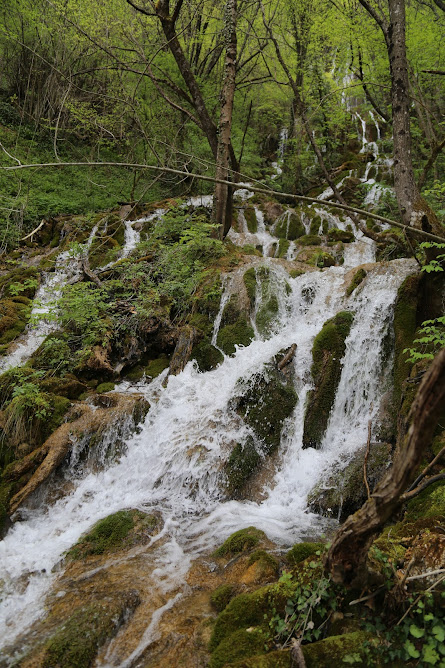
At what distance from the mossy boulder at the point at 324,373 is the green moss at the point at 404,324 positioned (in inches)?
32.0

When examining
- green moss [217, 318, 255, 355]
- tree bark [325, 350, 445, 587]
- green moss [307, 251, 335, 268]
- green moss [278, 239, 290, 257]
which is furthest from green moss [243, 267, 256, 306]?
tree bark [325, 350, 445, 587]

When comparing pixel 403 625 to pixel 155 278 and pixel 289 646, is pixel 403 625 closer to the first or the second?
pixel 289 646

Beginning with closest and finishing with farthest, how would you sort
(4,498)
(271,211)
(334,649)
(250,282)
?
(334,649) → (4,498) → (250,282) → (271,211)

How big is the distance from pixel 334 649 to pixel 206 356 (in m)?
5.60

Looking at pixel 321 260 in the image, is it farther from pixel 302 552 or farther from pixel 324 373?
pixel 302 552

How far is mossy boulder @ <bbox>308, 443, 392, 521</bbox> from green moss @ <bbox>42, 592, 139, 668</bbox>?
96.3 inches

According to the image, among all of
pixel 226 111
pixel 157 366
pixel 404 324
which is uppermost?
pixel 226 111

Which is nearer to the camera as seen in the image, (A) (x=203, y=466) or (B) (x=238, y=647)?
(B) (x=238, y=647)

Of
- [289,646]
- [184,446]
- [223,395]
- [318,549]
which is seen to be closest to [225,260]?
[223,395]

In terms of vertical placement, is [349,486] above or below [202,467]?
above

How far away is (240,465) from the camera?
547 centimetres

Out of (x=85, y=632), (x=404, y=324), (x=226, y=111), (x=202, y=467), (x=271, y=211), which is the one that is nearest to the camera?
(x=85, y=632)

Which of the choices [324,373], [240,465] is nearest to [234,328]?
[324,373]

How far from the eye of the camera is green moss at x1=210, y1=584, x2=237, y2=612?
3.15 meters
